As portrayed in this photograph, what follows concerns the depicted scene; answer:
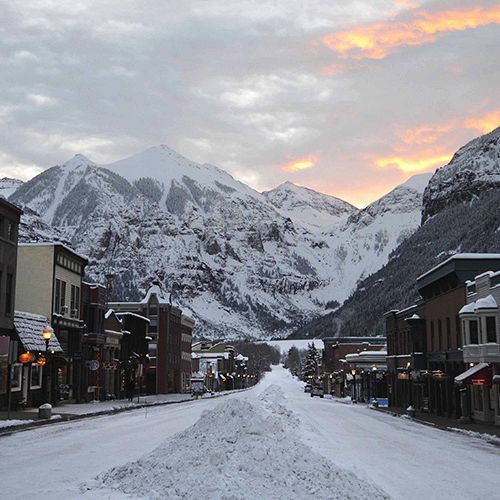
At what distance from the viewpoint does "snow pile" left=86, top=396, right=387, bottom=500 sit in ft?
47.6

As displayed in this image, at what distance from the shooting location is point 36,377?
169 ft

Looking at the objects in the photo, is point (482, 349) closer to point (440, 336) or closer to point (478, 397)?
point (478, 397)

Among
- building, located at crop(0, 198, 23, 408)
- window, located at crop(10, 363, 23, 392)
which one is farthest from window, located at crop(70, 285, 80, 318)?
building, located at crop(0, 198, 23, 408)

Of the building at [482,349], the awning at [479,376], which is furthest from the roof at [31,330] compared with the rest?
the building at [482,349]

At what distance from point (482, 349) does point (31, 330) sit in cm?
2618

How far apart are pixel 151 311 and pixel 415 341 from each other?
53787 millimetres

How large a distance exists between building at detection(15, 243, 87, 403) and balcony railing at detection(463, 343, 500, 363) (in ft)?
89.1

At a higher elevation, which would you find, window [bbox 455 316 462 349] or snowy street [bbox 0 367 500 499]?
window [bbox 455 316 462 349]

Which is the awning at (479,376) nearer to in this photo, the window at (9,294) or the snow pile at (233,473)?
the snow pile at (233,473)

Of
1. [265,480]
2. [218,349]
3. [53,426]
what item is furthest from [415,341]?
[218,349]

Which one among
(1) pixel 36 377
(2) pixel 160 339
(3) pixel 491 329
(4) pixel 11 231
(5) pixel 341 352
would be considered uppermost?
(4) pixel 11 231

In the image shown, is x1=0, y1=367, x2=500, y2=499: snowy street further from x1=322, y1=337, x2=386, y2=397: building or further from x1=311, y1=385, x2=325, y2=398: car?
x1=322, y1=337, x2=386, y2=397: building

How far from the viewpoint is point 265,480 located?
15.4m

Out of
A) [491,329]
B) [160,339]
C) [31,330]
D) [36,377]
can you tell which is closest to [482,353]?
[491,329]
